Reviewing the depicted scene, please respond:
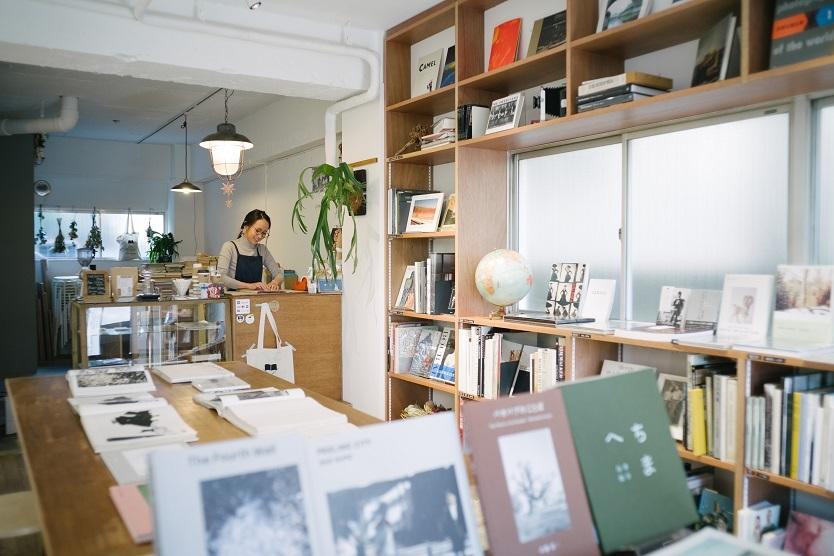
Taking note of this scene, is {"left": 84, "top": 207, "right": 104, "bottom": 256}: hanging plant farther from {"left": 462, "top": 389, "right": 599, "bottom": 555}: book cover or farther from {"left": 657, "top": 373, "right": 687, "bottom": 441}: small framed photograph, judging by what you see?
{"left": 462, "top": 389, "right": 599, "bottom": 555}: book cover

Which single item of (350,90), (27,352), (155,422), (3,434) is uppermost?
(350,90)

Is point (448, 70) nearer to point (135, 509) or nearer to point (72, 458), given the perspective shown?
point (72, 458)

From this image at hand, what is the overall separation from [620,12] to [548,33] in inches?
21.0

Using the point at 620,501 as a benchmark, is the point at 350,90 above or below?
above

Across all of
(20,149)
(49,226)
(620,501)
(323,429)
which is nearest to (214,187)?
(49,226)

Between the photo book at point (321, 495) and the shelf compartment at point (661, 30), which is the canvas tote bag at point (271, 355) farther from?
the photo book at point (321, 495)

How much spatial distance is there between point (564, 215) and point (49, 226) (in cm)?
940

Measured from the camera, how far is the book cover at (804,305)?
240cm

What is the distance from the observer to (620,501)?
48.6 inches

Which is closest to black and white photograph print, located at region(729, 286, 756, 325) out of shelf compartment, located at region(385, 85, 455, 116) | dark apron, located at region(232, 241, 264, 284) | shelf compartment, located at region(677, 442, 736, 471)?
shelf compartment, located at region(677, 442, 736, 471)

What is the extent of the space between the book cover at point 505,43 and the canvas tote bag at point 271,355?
7.33ft

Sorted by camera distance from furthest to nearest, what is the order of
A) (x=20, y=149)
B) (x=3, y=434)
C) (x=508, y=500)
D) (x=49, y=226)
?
(x=49, y=226)
(x=20, y=149)
(x=3, y=434)
(x=508, y=500)

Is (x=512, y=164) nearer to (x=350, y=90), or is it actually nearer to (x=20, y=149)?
(x=350, y=90)

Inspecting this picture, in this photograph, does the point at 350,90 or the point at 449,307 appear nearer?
the point at 449,307
